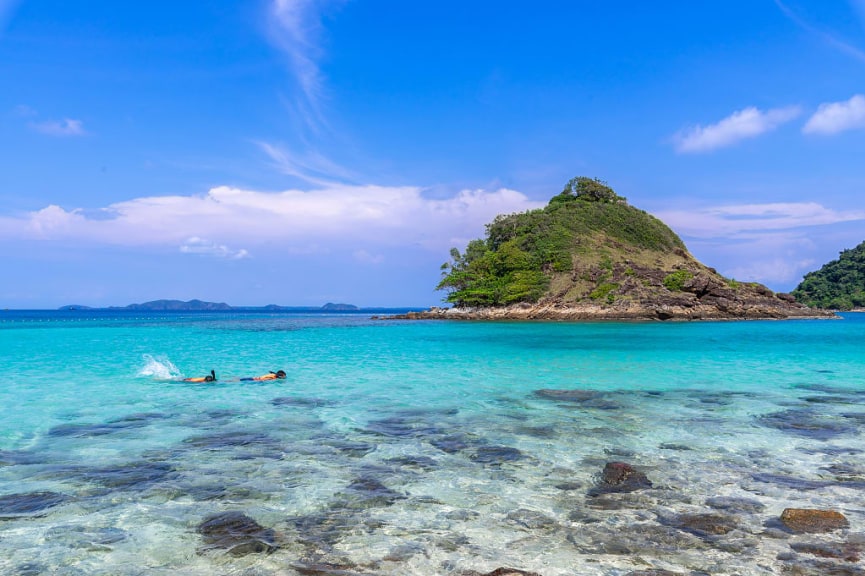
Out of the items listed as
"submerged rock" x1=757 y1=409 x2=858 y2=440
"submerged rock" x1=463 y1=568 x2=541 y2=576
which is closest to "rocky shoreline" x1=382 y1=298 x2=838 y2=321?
"submerged rock" x1=757 y1=409 x2=858 y2=440

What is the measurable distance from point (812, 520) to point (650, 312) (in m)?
79.4

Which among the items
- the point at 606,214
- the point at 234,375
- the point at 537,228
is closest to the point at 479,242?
the point at 537,228

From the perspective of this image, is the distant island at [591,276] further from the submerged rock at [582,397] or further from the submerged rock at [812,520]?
the submerged rock at [812,520]

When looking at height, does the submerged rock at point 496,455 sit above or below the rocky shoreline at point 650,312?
below

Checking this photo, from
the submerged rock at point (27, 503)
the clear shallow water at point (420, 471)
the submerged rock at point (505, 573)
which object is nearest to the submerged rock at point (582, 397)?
the clear shallow water at point (420, 471)

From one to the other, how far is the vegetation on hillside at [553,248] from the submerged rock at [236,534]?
85.4m

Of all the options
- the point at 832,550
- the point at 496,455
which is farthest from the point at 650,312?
the point at 832,550

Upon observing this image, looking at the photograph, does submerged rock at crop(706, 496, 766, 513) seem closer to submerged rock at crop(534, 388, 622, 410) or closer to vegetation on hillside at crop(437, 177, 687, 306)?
submerged rock at crop(534, 388, 622, 410)

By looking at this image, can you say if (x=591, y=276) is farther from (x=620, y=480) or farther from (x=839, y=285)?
(x=839, y=285)

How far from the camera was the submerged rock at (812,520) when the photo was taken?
7.14 meters

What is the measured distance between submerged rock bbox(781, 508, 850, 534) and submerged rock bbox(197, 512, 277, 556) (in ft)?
22.4

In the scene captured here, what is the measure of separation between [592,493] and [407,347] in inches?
1240

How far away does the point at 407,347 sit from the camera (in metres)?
39.9

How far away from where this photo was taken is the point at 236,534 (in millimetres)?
7238
